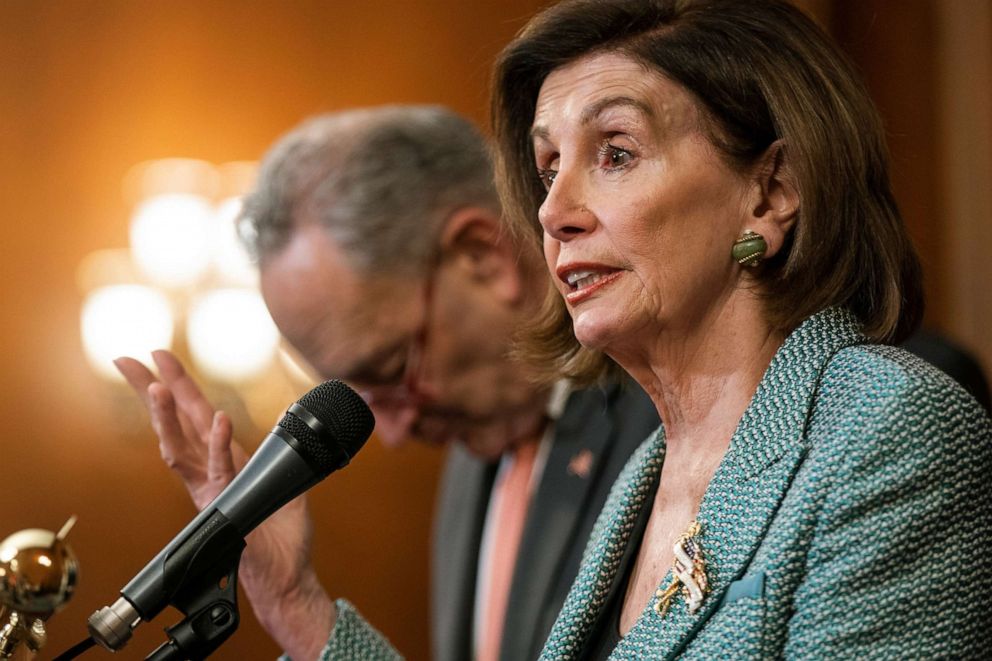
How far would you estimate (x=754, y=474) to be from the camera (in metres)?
1.49

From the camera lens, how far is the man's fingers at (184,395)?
7.02ft

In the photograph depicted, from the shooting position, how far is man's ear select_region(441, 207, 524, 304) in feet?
9.77

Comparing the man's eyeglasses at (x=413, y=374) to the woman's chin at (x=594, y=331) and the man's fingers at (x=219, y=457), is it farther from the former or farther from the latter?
the woman's chin at (x=594, y=331)

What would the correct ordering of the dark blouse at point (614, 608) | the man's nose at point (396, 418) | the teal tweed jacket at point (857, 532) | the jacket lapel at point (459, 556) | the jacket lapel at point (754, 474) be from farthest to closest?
the jacket lapel at point (459, 556)
the man's nose at point (396, 418)
the dark blouse at point (614, 608)
the jacket lapel at point (754, 474)
the teal tweed jacket at point (857, 532)

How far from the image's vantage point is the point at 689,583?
1480 mm

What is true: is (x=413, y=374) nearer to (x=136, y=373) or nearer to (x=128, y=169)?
(x=136, y=373)

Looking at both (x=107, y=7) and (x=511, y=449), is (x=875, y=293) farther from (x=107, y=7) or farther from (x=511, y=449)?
(x=107, y=7)

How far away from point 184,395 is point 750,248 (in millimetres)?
1037

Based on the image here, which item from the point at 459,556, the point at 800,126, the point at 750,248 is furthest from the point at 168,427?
the point at 459,556

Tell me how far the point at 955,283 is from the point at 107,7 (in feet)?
11.8

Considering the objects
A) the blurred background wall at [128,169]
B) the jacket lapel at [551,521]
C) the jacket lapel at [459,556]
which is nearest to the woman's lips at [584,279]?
the jacket lapel at [551,521]

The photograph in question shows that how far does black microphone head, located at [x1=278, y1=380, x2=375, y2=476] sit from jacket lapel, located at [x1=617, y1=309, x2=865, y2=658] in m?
0.43

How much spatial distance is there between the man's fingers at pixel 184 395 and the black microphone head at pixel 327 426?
2.09ft

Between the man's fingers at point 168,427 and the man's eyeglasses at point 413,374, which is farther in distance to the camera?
the man's eyeglasses at point 413,374
